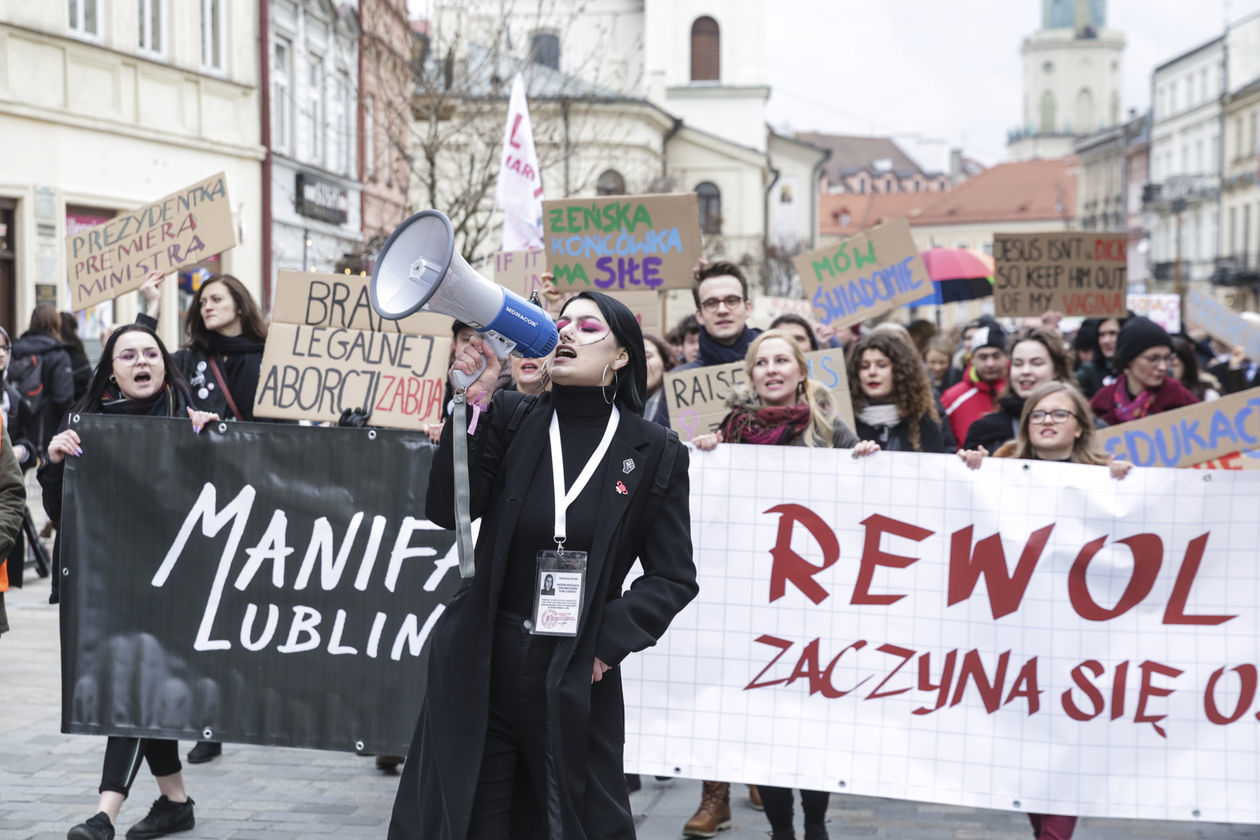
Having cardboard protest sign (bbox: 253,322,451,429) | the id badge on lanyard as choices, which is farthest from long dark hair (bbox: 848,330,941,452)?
the id badge on lanyard

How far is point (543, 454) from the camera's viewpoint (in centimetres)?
383

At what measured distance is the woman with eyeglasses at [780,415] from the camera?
5809 millimetres

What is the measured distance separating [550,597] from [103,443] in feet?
8.37

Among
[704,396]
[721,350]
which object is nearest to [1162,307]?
[721,350]

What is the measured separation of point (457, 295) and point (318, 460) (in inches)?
91.2

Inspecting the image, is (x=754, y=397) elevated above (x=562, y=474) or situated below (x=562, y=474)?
above

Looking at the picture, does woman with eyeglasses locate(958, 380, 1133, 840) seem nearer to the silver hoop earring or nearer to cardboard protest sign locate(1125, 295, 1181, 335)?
the silver hoop earring

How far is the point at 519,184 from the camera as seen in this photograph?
10.2m

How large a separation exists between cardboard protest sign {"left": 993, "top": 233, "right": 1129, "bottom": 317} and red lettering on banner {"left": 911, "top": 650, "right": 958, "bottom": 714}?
5.32m

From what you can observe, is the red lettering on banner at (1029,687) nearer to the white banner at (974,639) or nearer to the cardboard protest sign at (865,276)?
the white banner at (974,639)

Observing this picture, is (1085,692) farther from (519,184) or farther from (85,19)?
(85,19)

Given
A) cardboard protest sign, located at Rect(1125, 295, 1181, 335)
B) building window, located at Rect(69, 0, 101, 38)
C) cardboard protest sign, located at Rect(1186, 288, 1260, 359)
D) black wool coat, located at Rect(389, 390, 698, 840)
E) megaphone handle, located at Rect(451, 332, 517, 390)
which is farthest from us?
cardboard protest sign, located at Rect(1125, 295, 1181, 335)

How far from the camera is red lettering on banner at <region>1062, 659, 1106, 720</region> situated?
17.5ft

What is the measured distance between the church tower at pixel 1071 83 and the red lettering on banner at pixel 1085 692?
183569 mm
